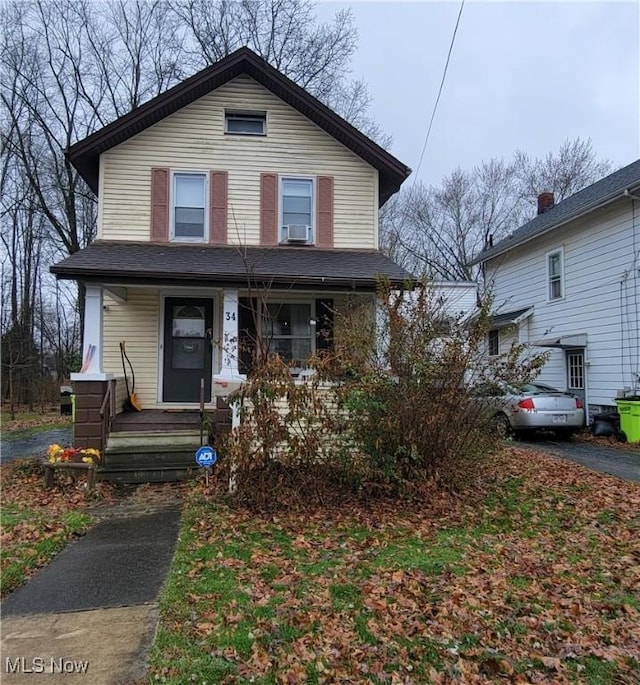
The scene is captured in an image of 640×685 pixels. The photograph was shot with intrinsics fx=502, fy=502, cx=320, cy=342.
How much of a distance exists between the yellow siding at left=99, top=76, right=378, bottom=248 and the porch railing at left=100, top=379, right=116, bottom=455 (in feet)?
11.6

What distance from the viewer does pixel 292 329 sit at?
35.4 ft

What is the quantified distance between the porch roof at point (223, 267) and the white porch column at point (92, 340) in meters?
0.32

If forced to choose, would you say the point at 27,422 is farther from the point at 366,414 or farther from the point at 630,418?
the point at 630,418

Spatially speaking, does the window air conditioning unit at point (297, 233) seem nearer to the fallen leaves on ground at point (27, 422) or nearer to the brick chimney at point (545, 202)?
the fallen leaves on ground at point (27, 422)

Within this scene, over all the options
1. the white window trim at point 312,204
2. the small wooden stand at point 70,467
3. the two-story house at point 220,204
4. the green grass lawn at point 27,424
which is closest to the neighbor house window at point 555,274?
the two-story house at point 220,204

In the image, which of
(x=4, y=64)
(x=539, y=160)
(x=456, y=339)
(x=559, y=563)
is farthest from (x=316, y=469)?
(x=539, y=160)

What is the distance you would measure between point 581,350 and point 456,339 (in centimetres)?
937

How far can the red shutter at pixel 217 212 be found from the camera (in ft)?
35.0

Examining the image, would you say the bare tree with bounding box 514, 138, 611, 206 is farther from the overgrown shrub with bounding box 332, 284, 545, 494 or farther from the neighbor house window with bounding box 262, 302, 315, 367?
the overgrown shrub with bounding box 332, 284, 545, 494

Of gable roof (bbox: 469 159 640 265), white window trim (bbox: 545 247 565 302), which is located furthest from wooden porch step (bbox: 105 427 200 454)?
white window trim (bbox: 545 247 565 302)

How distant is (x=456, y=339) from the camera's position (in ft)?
19.9

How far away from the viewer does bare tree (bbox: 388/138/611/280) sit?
3055 centimetres

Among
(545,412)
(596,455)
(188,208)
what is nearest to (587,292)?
(545,412)

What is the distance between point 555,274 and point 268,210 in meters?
9.16
